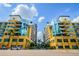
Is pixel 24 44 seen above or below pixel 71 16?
below

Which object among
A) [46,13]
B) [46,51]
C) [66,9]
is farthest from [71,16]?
[46,51]

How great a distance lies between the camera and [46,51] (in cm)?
379

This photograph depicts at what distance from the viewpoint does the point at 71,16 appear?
3875 millimetres

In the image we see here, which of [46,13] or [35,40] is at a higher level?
[46,13]

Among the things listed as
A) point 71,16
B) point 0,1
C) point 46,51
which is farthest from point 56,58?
point 0,1

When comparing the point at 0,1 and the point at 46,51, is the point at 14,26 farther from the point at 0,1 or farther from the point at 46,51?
the point at 46,51

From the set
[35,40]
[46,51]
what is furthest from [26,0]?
[46,51]

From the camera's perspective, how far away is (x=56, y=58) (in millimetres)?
3693

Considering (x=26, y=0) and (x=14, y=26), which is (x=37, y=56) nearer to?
(x=14, y=26)

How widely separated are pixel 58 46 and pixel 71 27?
1.51ft

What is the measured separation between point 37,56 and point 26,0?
3.62 feet

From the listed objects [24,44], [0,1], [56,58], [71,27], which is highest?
[0,1]

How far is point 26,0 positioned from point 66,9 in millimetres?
800

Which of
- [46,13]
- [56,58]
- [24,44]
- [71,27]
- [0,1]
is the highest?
[0,1]
